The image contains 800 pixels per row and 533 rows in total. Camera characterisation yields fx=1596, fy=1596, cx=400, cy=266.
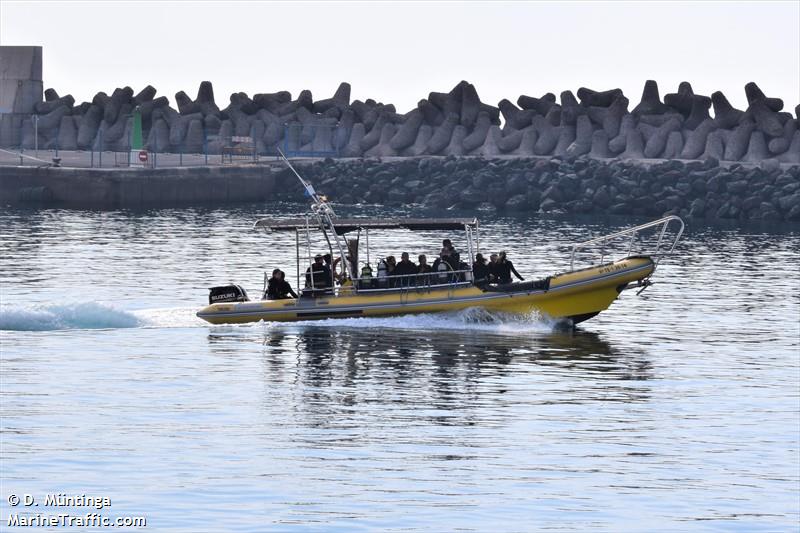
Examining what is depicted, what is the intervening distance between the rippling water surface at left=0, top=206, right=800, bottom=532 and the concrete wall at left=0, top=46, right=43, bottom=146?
6033 cm

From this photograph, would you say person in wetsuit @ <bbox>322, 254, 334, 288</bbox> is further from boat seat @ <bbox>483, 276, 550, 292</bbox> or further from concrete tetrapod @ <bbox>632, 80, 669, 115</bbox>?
concrete tetrapod @ <bbox>632, 80, 669, 115</bbox>

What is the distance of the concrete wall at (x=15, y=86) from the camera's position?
99500 mm

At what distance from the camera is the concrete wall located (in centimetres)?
9950

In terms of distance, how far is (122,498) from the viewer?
18.5 m

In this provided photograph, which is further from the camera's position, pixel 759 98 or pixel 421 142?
pixel 421 142

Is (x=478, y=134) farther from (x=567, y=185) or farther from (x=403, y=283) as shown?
(x=403, y=283)

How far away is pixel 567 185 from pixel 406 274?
159 feet

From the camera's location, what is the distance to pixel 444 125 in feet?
307

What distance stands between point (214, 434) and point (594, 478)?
17.9 feet

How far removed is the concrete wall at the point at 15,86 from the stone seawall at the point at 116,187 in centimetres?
1914

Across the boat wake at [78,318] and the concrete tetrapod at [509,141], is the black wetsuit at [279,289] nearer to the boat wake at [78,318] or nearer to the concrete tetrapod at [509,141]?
the boat wake at [78,318]

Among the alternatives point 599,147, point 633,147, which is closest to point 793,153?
point 633,147

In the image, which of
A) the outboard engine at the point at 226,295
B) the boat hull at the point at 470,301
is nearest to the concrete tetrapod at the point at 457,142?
the outboard engine at the point at 226,295

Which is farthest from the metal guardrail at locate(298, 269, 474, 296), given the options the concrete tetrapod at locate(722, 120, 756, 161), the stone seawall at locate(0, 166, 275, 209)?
the concrete tetrapod at locate(722, 120, 756, 161)
